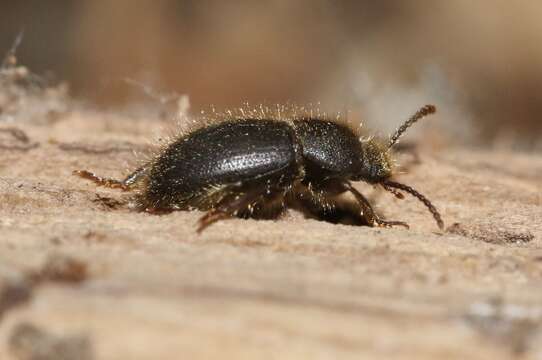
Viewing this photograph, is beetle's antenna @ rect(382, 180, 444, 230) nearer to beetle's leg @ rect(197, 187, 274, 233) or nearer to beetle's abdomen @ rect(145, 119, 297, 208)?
beetle's abdomen @ rect(145, 119, 297, 208)

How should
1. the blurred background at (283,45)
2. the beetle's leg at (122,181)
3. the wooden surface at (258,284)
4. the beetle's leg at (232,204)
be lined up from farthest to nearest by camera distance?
the blurred background at (283,45) < the beetle's leg at (122,181) < the beetle's leg at (232,204) < the wooden surface at (258,284)

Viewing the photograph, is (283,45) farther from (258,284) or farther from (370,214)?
(258,284)

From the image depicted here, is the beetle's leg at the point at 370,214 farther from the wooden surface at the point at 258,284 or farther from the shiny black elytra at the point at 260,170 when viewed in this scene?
the wooden surface at the point at 258,284

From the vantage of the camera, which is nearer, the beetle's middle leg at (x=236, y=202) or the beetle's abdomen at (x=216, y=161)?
the beetle's middle leg at (x=236, y=202)

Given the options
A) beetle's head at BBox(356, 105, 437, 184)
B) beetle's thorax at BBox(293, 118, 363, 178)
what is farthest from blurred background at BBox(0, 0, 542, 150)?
beetle's thorax at BBox(293, 118, 363, 178)

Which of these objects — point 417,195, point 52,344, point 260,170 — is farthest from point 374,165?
point 52,344

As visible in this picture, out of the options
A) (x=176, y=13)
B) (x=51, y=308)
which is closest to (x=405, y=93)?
(x=176, y=13)

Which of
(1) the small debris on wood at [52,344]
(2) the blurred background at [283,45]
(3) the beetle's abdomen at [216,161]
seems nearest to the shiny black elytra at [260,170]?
(3) the beetle's abdomen at [216,161]

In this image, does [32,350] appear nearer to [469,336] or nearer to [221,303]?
[221,303]
